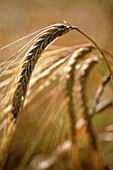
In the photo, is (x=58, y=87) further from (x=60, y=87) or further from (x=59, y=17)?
(x=59, y=17)

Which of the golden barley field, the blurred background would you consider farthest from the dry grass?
the blurred background

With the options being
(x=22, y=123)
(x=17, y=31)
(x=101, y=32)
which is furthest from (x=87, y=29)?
(x=22, y=123)

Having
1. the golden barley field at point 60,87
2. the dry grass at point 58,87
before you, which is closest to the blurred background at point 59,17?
the golden barley field at point 60,87

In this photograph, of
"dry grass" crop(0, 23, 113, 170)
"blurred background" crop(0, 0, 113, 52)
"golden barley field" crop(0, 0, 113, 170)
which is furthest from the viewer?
"blurred background" crop(0, 0, 113, 52)

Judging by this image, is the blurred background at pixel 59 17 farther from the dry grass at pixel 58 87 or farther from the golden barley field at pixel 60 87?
the dry grass at pixel 58 87

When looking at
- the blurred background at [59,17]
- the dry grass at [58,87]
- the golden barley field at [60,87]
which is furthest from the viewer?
the blurred background at [59,17]

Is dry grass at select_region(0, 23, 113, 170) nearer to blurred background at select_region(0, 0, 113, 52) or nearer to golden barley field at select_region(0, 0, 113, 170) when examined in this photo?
golden barley field at select_region(0, 0, 113, 170)

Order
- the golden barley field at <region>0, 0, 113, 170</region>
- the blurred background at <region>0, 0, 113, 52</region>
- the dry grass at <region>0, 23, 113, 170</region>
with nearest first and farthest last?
1. the dry grass at <region>0, 23, 113, 170</region>
2. the golden barley field at <region>0, 0, 113, 170</region>
3. the blurred background at <region>0, 0, 113, 52</region>

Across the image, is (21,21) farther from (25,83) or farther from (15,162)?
(25,83)
